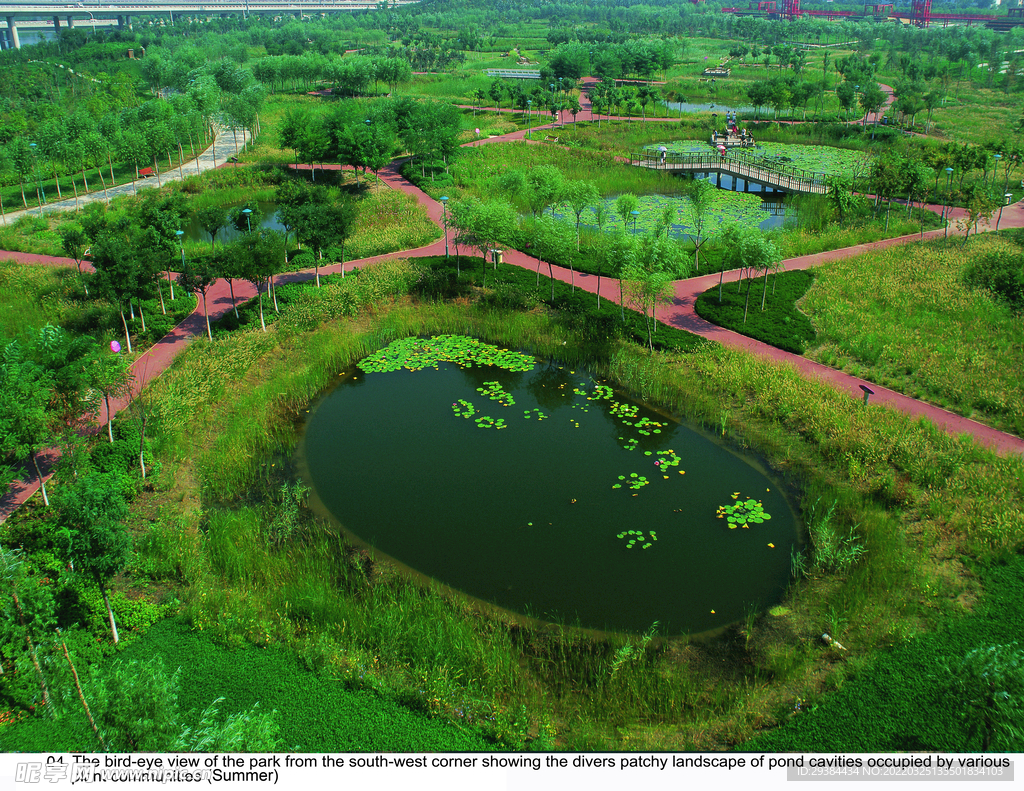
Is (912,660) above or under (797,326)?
under

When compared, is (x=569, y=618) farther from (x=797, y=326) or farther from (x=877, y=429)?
(x=797, y=326)

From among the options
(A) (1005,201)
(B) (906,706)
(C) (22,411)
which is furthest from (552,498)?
(A) (1005,201)

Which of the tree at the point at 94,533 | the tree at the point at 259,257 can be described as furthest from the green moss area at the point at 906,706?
the tree at the point at 259,257

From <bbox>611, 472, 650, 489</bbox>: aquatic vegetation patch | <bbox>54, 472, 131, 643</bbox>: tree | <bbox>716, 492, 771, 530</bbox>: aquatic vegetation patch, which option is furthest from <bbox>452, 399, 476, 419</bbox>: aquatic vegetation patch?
<bbox>54, 472, 131, 643</bbox>: tree

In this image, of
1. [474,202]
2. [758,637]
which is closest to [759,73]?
[474,202]

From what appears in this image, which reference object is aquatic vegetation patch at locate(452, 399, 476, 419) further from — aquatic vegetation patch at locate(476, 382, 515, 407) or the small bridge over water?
the small bridge over water

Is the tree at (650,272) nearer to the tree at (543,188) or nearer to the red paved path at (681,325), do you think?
the red paved path at (681,325)

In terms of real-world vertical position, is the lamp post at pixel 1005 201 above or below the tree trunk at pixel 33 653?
above
